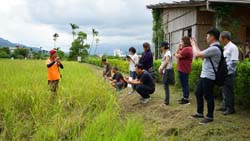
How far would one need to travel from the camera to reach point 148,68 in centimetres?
907

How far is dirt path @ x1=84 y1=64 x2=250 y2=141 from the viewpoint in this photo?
5406 mm

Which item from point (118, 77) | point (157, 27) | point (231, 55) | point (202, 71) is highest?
point (157, 27)

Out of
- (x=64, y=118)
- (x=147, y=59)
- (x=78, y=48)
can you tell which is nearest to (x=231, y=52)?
(x=147, y=59)

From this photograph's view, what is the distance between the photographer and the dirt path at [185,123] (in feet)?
17.7

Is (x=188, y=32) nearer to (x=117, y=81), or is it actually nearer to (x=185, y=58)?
(x=117, y=81)

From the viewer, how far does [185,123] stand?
6117 mm

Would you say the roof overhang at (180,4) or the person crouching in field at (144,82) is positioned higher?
the roof overhang at (180,4)

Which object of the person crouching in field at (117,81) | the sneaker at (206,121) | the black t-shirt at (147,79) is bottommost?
Result: the sneaker at (206,121)

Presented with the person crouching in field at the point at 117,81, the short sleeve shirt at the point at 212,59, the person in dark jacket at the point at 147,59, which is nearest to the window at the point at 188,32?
the person crouching in field at the point at 117,81

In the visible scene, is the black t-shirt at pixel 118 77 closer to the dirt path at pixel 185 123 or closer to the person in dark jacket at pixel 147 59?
the person in dark jacket at pixel 147 59

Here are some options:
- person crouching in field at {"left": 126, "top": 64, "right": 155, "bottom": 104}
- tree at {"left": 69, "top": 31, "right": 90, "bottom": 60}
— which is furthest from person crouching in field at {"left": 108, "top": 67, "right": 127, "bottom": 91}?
tree at {"left": 69, "top": 31, "right": 90, "bottom": 60}

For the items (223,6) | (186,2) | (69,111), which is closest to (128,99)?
(69,111)

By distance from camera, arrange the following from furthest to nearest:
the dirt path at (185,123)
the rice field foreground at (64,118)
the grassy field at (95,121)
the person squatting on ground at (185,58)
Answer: the person squatting on ground at (185,58) < the dirt path at (185,123) < the grassy field at (95,121) < the rice field foreground at (64,118)

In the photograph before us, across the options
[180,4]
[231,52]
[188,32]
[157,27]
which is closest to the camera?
[231,52]
